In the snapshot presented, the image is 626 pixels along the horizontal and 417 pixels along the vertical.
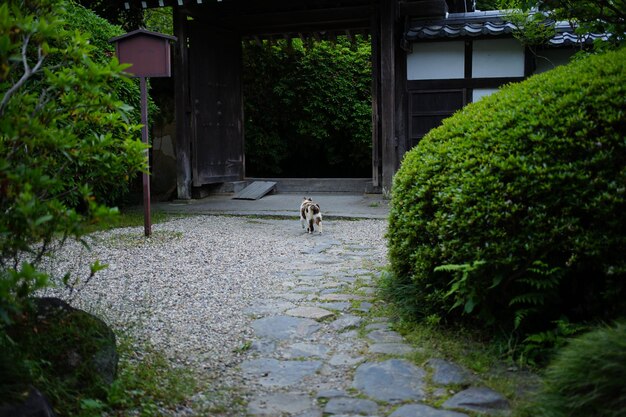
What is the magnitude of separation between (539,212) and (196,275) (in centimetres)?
329

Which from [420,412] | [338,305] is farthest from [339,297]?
[420,412]

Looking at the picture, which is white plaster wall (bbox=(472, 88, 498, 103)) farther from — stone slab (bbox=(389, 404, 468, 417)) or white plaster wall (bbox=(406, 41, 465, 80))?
stone slab (bbox=(389, 404, 468, 417))

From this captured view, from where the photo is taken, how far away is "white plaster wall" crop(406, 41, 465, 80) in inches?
424

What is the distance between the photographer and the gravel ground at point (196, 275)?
3.93 m

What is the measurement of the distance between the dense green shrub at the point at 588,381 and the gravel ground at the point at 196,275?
1644 mm

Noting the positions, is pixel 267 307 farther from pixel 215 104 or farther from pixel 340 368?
pixel 215 104

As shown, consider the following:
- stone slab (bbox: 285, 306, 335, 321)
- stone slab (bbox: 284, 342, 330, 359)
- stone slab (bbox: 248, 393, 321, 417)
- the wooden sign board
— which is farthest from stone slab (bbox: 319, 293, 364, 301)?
the wooden sign board

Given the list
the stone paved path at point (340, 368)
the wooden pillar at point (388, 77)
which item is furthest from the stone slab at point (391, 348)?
the wooden pillar at point (388, 77)

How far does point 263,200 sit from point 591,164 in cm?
826

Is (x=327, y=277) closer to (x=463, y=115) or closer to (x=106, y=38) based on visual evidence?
(x=463, y=115)

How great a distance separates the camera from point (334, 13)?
38.1 ft

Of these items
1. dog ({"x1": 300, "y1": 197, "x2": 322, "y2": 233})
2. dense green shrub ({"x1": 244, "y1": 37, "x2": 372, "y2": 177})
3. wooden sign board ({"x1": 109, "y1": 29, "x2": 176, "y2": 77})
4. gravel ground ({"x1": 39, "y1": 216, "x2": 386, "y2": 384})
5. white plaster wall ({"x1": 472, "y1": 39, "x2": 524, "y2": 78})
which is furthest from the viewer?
dense green shrub ({"x1": 244, "y1": 37, "x2": 372, "y2": 177})

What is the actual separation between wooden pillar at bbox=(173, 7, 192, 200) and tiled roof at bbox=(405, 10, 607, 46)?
4.05 metres

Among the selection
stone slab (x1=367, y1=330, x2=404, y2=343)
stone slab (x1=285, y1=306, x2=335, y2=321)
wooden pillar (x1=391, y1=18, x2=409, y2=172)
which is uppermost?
wooden pillar (x1=391, y1=18, x2=409, y2=172)
